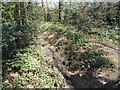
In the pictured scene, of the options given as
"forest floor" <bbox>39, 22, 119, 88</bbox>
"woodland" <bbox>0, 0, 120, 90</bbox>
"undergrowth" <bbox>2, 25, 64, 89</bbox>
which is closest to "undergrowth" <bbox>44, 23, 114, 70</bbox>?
"woodland" <bbox>0, 0, 120, 90</bbox>

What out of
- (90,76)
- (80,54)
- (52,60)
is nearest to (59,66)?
(52,60)

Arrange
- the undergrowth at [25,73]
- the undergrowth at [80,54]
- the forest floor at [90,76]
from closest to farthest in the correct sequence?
1. the undergrowth at [25,73]
2. the forest floor at [90,76]
3. the undergrowth at [80,54]

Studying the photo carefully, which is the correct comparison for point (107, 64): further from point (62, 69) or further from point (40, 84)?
point (40, 84)

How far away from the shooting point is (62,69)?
202 inches

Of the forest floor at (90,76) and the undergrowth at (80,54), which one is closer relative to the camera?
the forest floor at (90,76)

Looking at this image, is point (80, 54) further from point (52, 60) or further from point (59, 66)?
point (52, 60)

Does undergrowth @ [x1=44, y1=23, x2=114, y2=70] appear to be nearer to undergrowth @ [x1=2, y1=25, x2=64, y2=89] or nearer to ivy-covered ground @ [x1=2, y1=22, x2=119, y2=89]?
ivy-covered ground @ [x1=2, y1=22, x2=119, y2=89]

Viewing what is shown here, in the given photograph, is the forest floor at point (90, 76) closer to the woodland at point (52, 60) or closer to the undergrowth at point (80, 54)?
the woodland at point (52, 60)

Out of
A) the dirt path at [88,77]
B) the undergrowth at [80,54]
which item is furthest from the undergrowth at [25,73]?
the undergrowth at [80,54]

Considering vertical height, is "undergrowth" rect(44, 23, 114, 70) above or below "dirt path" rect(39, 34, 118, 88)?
above

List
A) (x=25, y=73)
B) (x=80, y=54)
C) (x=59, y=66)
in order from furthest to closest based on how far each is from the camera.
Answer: (x=80, y=54) → (x=59, y=66) → (x=25, y=73)

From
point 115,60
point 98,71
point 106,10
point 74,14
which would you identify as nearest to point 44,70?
point 98,71

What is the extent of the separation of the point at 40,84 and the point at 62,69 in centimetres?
155

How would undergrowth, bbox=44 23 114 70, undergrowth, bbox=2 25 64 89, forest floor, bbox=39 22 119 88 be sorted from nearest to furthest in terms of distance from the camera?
undergrowth, bbox=2 25 64 89 → forest floor, bbox=39 22 119 88 → undergrowth, bbox=44 23 114 70
